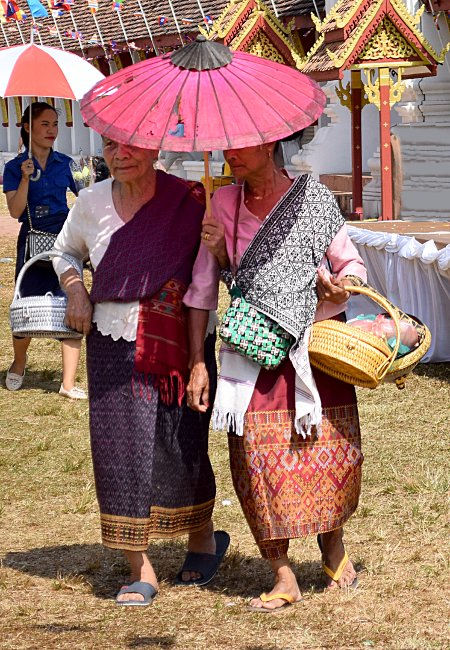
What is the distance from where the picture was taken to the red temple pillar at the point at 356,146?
15219mm

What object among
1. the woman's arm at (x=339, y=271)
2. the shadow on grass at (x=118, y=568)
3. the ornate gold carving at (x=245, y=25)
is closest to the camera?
the woman's arm at (x=339, y=271)

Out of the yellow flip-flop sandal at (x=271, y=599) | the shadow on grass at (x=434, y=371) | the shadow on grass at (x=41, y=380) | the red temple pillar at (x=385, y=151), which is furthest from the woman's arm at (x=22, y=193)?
the red temple pillar at (x=385, y=151)

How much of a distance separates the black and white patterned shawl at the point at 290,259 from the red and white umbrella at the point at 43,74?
3.56 meters

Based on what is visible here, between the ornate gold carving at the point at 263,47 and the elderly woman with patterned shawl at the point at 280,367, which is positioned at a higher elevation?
the ornate gold carving at the point at 263,47

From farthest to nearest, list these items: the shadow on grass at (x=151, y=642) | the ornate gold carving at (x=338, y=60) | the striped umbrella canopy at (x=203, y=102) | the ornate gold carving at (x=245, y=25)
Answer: the ornate gold carving at (x=245, y=25), the ornate gold carving at (x=338, y=60), the shadow on grass at (x=151, y=642), the striped umbrella canopy at (x=203, y=102)

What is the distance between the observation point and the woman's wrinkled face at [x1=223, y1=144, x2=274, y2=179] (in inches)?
147

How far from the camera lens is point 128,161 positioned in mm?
3934

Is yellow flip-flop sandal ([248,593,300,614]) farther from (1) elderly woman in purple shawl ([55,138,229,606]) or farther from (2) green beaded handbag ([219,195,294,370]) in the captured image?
(2) green beaded handbag ([219,195,294,370])

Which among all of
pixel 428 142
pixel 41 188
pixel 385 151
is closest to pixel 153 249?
pixel 41 188

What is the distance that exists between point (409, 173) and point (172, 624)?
479 inches

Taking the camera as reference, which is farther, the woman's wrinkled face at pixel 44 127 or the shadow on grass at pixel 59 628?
the woman's wrinkled face at pixel 44 127

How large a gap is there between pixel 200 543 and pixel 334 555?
496mm

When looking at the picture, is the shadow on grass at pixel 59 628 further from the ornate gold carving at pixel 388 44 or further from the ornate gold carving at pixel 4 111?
the ornate gold carving at pixel 4 111

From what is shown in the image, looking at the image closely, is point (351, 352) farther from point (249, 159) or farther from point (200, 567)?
point (200, 567)
